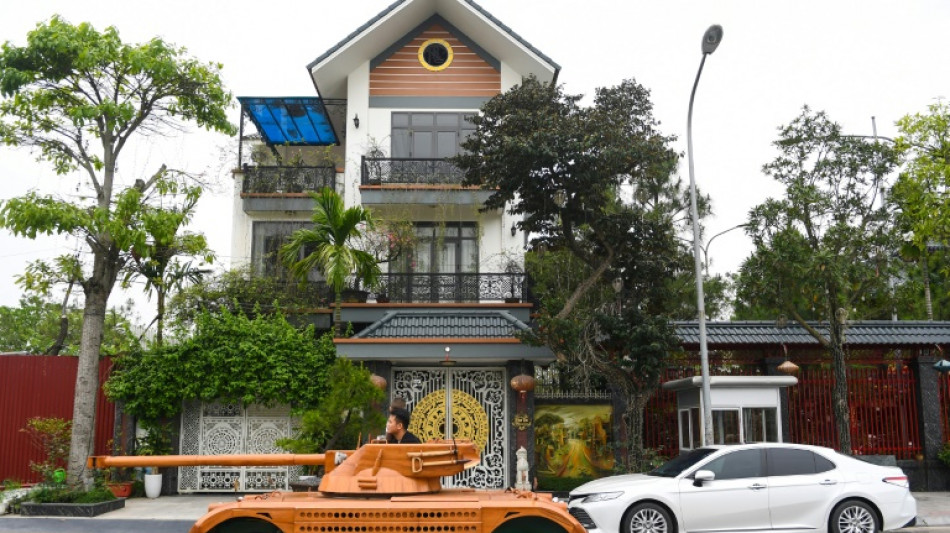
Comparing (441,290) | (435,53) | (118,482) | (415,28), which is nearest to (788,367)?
(441,290)

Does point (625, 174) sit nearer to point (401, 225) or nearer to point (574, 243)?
point (574, 243)

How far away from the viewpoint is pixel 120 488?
1619cm

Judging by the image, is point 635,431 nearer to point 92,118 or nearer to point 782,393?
point 782,393

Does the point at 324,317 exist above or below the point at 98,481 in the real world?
above

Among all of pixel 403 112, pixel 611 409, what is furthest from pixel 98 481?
pixel 403 112

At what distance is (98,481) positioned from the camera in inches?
619

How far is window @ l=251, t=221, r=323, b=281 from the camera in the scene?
21.4 metres

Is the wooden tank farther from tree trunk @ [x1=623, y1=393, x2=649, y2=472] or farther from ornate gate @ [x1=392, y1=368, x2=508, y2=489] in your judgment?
ornate gate @ [x1=392, y1=368, x2=508, y2=489]

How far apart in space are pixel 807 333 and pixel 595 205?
585 cm

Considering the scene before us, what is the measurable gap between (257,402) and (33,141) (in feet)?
21.6

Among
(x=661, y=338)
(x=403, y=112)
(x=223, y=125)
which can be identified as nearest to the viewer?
(x=661, y=338)

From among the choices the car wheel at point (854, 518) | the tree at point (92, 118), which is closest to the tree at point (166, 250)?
the tree at point (92, 118)

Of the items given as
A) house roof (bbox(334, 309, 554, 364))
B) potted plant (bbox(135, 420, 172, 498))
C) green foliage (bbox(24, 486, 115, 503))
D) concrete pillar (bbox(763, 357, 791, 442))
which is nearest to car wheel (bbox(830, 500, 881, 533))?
concrete pillar (bbox(763, 357, 791, 442))

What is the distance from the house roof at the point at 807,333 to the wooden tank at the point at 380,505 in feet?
34.4
